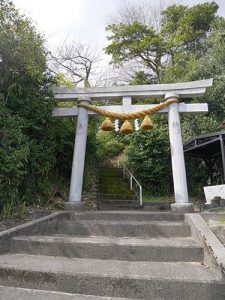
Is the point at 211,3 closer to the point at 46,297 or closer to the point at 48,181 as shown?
the point at 48,181

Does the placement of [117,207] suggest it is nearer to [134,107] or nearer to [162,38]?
[134,107]

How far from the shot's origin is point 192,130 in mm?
12117

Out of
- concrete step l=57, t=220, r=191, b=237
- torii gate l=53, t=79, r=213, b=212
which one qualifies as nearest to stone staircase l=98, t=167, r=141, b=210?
torii gate l=53, t=79, r=213, b=212

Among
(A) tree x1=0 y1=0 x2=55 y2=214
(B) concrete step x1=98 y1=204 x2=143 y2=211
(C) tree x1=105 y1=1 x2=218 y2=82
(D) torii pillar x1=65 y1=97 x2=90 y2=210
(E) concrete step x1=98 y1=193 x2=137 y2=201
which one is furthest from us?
(C) tree x1=105 y1=1 x2=218 y2=82

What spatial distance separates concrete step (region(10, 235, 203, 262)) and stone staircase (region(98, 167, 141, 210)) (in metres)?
4.74

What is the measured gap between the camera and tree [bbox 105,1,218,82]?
17734 millimetres

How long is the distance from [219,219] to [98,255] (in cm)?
242

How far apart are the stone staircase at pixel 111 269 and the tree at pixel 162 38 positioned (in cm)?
1598

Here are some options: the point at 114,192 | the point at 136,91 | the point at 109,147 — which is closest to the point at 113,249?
the point at 136,91

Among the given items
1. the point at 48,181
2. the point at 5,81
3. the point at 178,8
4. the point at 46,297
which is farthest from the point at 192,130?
the point at 178,8

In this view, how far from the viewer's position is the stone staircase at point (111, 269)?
2.42 m

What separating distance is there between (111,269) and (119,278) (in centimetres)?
27

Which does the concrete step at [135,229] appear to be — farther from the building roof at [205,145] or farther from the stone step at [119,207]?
the building roof at [205,145]

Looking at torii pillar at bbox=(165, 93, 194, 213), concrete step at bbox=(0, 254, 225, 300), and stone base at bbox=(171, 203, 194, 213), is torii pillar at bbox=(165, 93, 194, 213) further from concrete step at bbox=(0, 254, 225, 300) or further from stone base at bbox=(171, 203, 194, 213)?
concrete step at bbox=(0, 254, 225, 300)
